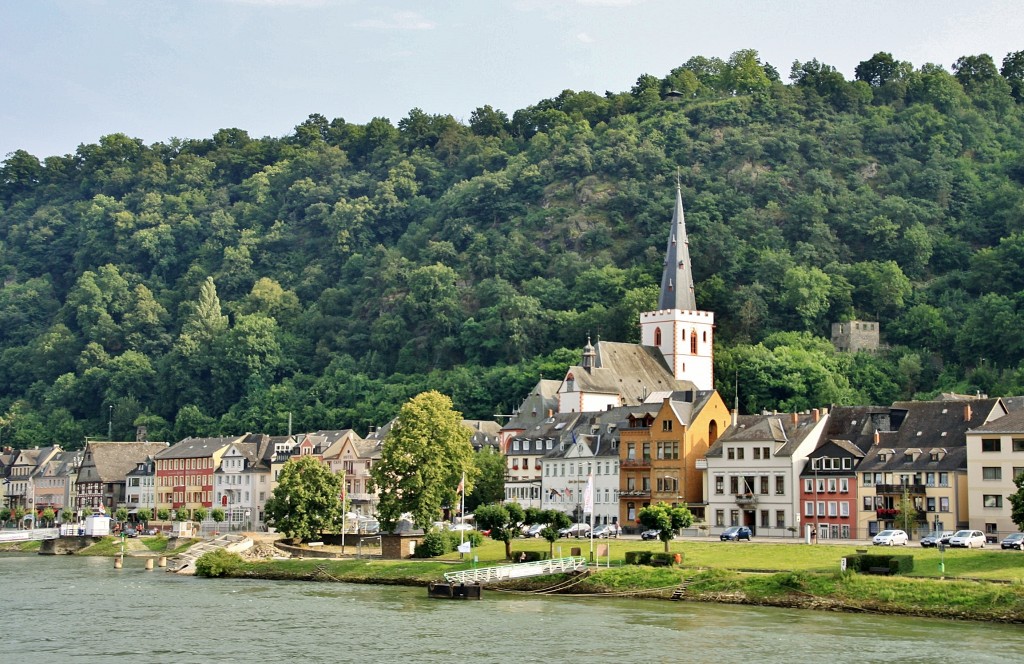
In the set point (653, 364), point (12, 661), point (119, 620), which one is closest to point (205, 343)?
point (653, 364)

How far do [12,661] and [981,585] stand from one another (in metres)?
37.5

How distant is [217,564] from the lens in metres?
88.1

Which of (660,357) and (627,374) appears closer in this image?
(627,374)

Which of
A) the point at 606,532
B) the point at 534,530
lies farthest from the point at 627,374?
the point at 606,532

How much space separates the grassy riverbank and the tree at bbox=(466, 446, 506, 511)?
96.1ft

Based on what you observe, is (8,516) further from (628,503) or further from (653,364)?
(628,503)

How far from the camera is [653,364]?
138250 mm

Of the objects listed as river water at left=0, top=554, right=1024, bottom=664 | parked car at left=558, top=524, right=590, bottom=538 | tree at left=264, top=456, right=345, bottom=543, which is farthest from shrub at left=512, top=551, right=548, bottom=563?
tree at left=264, top=456, right=345, bottom=543

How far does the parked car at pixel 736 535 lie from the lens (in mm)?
82188

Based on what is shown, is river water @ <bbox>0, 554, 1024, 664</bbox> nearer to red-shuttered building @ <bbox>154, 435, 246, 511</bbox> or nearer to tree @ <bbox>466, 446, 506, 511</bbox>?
tree @ <bbox>466, 446, 506, 511</bbox>

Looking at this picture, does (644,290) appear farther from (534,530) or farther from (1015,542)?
(1015,542)

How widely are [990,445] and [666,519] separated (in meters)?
18.8

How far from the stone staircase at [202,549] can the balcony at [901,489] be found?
39.3m

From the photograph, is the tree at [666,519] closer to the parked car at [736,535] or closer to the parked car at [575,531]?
the parked car at [736,535]
